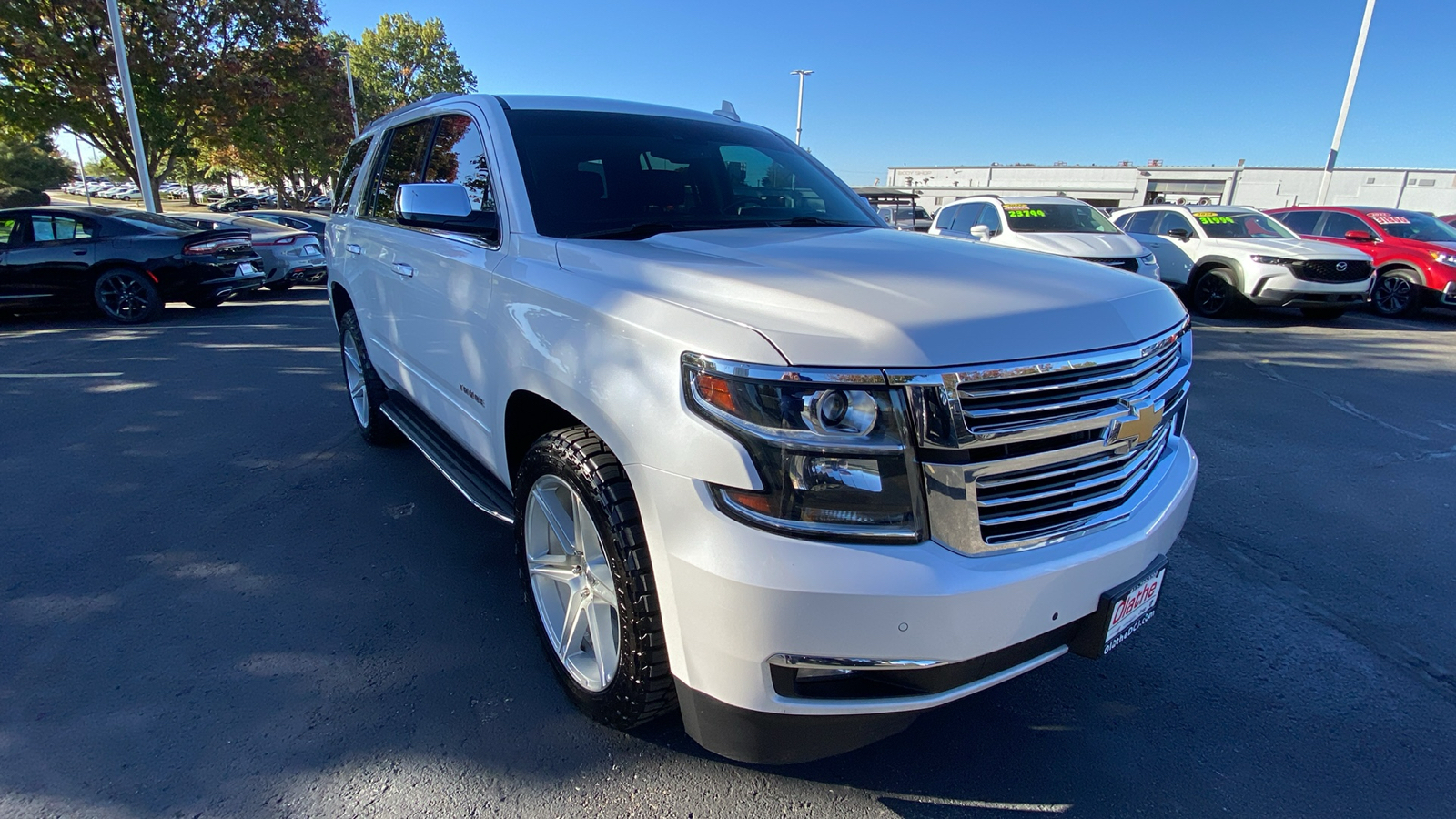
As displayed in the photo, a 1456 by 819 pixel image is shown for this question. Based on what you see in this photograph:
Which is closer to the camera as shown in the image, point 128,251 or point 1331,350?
point 1331,350

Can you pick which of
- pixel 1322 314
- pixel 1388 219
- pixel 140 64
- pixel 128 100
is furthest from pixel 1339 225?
pixel 140 64

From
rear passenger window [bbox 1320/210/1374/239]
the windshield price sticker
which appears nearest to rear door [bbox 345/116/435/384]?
rear passenger window [bbox 1320/210/1374/239]

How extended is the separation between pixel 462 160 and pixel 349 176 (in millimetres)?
2363

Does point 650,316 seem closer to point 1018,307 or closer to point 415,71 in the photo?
point 1018,307

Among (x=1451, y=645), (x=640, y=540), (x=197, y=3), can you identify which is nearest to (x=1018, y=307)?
(x=640, y=540)

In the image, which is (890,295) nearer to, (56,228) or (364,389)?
(364,389)

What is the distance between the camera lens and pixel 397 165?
3.96 m

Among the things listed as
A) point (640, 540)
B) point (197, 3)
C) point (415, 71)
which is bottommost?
point (640, 540)

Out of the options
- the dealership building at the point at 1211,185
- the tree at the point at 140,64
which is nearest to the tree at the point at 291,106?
the tree at the point at 140,64

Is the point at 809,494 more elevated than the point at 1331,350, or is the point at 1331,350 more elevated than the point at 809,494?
the point at 809,494

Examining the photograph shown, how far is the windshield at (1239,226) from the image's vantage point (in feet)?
36.2

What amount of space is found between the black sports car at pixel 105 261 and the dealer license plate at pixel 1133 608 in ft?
38.5

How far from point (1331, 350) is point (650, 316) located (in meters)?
9.96

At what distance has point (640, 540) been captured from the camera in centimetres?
182
